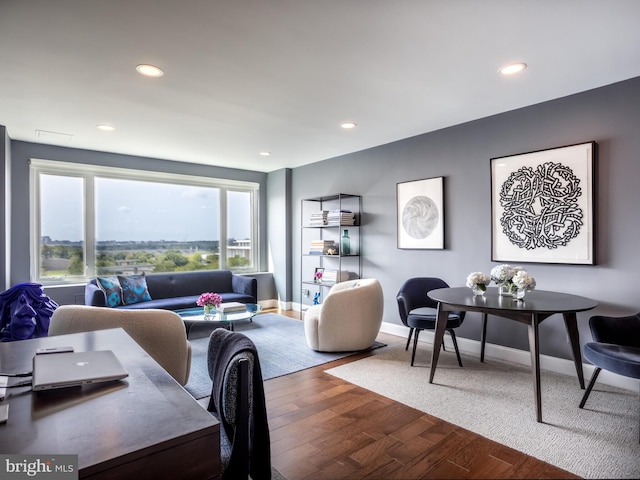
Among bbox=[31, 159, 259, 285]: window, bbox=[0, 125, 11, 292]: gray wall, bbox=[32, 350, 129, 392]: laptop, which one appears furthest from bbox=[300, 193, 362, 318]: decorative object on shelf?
bbox=[32, 350, 129, 392]: laptop

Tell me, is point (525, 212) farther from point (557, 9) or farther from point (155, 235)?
point (155, 235)

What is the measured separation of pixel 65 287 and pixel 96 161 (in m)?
1.67

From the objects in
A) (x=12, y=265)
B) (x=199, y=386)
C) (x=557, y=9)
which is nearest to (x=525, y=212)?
(x=557, y=9)

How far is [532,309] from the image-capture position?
2.45m

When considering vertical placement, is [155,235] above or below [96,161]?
below

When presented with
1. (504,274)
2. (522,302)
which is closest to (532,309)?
(522,302)

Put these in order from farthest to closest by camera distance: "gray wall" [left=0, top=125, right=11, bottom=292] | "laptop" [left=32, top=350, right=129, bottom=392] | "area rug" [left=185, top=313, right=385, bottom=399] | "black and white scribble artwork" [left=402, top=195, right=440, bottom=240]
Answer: "black and white scribble artwork" [left=402, top=195, right=440, bottom=240], "gray wall" [left=0, top=125, right=11, bottom=292], "area rug" [left=185, top=313, right=385, bottom=399], "laptop" [left=32, top=350, right=129, bottom=392]

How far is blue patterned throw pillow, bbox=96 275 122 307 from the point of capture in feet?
14.6

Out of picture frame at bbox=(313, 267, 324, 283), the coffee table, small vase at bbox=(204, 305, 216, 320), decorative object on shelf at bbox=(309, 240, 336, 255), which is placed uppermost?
decorative object on shelf at bbox=(309, 240, 336, 255)

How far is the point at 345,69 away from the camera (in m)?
2.65

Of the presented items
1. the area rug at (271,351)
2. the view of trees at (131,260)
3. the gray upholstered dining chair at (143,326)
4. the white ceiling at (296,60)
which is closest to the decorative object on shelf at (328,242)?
the area rug at (271,351)

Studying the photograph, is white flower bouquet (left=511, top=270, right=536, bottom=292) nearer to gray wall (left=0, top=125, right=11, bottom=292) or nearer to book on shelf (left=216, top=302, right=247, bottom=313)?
book on shelf (left=216, top=302, right=247, bottom=313)

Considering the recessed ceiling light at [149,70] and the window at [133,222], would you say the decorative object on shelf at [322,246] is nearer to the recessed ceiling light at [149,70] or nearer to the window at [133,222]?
the window at [133,222]

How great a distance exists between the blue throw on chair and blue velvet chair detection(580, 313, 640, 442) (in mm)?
4224
